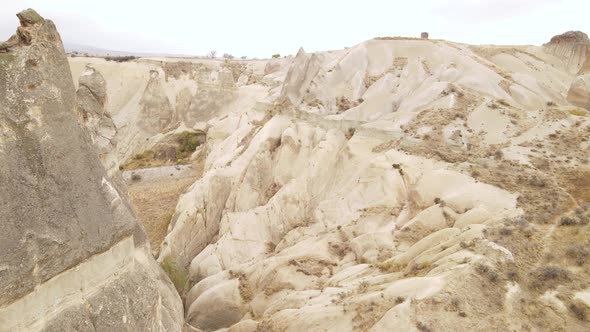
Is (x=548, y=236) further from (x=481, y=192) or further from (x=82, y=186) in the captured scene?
(x=82, y=186)

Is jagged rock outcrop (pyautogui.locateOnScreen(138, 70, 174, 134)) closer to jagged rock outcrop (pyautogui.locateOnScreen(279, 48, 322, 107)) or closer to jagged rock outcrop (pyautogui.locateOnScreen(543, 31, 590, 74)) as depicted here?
jagged rock outcrop (pyautogui.locateOnScreen(279, 48, 322, 107))

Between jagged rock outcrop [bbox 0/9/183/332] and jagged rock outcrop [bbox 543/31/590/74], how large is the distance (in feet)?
145

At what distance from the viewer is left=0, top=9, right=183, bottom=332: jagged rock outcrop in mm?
6027

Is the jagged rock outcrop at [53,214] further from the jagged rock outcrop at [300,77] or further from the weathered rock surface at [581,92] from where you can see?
the weathered rock surface at [581,92]

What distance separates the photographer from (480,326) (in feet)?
28.9

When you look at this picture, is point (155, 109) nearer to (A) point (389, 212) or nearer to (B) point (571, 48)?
(A) point (389, 212)

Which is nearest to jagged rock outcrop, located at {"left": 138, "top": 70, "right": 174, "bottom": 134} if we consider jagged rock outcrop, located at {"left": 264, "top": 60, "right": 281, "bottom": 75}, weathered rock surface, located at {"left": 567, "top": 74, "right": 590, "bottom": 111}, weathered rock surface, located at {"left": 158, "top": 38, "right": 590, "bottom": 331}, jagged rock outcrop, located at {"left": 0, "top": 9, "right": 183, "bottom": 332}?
weathered rock surface, located at {"left": 158, "top": 38, "right": 590, "bottom": 331}

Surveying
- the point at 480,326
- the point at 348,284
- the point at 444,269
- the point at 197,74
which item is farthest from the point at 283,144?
the point at 197,74

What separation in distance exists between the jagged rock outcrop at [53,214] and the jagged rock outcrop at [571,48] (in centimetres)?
4414

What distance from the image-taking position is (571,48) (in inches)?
1582

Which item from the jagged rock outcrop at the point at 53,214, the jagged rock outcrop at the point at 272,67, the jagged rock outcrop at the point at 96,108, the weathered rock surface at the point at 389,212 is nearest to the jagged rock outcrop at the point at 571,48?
the weathered rock surface at the point at 389,212

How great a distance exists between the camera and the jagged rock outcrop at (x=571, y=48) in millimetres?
39188

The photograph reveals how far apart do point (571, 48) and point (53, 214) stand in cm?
4745

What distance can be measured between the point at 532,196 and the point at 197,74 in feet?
111
